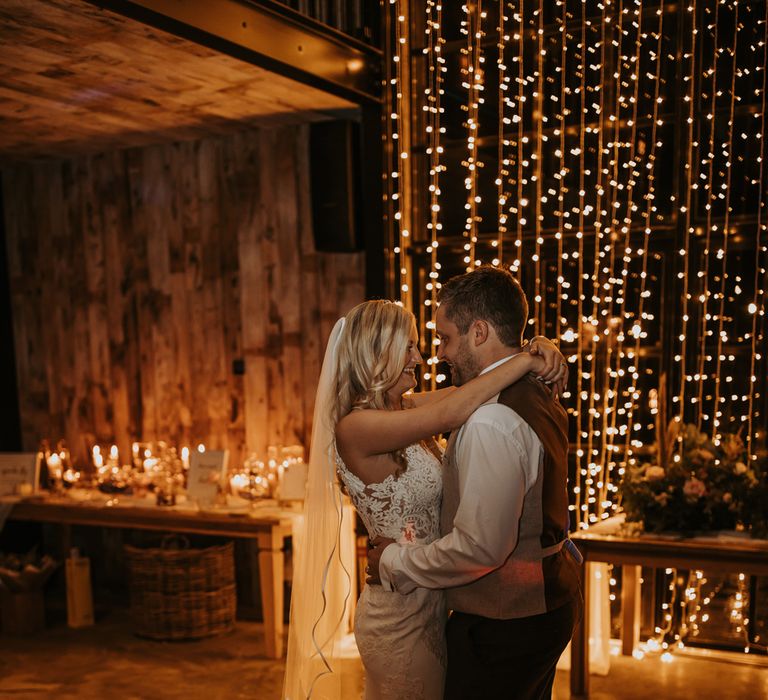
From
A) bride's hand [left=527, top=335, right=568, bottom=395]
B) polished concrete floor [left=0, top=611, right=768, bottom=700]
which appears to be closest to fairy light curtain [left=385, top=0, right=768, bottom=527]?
polished concrete floor [left=0, top=611, right=768, bottom=700]

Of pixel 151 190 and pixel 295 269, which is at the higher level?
pixel 151 190

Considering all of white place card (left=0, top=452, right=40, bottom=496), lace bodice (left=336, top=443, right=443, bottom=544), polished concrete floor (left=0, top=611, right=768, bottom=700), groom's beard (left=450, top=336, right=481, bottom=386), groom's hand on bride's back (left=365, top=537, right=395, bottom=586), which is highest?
groom's beard (left=450, top=336, right=481, bottom=386)

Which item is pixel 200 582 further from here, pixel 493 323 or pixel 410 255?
pixel 493 323

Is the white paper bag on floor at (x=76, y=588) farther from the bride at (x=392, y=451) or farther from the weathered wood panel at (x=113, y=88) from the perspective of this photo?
the bride at (x=392, y=451)

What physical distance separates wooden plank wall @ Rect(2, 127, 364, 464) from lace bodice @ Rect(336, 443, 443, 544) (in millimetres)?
2515

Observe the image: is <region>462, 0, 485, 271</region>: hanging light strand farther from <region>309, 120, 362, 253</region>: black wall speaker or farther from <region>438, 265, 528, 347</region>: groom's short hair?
<region>438, 265, 528, 347</region>: groom's short hair

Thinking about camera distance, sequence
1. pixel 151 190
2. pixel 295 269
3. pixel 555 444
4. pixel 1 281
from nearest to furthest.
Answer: pixel 555 444
pixel 295 269
pixel 151 190
pixel 1 281

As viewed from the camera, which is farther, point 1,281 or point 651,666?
point 1,281

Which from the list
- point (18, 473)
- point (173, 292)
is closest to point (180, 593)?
point (18, 473)

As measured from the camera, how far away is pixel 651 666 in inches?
163

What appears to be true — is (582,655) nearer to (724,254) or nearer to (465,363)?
(724,254)

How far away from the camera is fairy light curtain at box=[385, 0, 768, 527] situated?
416 centimetres

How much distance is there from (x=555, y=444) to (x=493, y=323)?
32 cm

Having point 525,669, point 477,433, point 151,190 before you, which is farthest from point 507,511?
point 151,190
